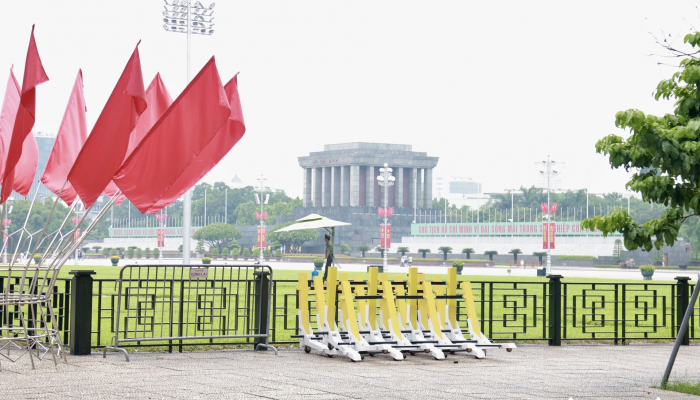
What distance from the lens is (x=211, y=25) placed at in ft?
136

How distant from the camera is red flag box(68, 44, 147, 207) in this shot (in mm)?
8109

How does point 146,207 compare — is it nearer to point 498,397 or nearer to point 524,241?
point 498,397

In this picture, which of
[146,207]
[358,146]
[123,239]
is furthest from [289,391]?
[123,239]

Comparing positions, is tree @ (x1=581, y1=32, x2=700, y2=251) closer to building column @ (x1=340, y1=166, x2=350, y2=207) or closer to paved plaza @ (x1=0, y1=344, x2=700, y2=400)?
paved plaza @ (x1=0, y1=344, x2=700, y2=400)

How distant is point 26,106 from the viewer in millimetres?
7832

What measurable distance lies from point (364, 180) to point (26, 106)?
314 ft

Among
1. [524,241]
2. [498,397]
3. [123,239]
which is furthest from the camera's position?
[123,239]

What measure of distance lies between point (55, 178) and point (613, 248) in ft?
209

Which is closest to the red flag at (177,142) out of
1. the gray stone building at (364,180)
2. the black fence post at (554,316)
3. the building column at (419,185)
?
the black fence post at (554,316)

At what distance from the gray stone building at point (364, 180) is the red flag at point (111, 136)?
288 ft

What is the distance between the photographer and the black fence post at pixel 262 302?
416 inches

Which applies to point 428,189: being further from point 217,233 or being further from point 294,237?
point 217,233

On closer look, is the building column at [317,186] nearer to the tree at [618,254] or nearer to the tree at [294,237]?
the tree at [294,237]

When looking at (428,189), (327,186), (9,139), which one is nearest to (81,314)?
(9,139)
